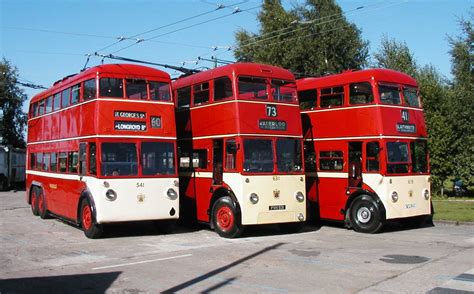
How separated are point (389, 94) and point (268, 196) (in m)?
4.82

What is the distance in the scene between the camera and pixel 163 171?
14.3m

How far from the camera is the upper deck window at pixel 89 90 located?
14108 millimetres

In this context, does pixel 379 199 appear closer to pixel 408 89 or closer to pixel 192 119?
pixel 408 89

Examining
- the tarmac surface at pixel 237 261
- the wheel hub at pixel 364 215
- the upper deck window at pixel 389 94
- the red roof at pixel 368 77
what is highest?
the red roof at pixel 368 77

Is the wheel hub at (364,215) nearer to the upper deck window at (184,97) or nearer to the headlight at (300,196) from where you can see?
the headlight at (300,196)

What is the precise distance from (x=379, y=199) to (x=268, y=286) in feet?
24.3

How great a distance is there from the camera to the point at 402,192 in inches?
595

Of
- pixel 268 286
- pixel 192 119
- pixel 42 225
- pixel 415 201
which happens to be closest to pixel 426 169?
pixel 415 201

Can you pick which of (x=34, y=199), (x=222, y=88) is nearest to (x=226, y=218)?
(x=222, y=88)

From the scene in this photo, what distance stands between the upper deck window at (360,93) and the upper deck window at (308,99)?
5.17 feet

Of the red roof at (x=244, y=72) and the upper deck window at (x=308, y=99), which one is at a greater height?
the red roof at (x=244, y=72)

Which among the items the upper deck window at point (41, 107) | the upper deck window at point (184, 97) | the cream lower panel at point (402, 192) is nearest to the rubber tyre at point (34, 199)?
the upper deck window at point (41, 107)

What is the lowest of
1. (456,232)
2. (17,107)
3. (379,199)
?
(456,232)

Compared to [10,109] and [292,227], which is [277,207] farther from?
[10,109]
